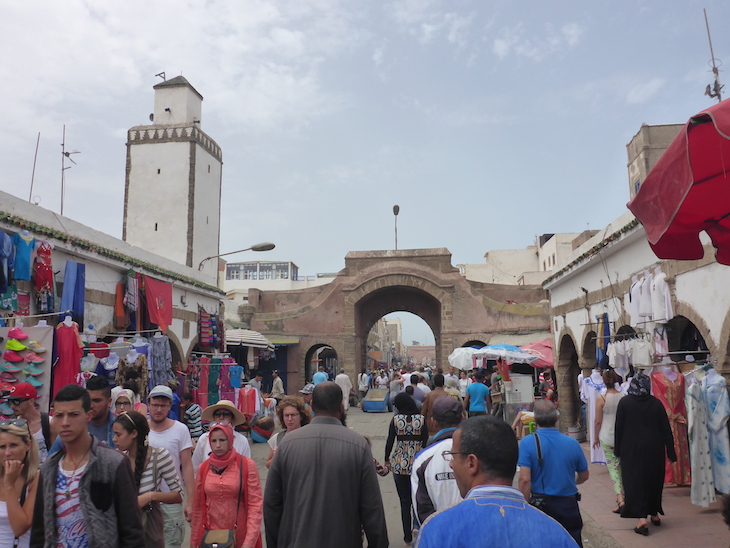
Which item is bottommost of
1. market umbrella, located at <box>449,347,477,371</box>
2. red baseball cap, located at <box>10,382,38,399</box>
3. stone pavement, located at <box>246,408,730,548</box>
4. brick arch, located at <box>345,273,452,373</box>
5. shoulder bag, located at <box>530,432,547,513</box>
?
stone pavement, located at <box>246,408,730,548</box>

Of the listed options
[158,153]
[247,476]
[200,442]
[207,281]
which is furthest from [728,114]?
[158,153]

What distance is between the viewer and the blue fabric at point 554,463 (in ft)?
13.3

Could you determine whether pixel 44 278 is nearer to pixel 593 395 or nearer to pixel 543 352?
pixel 593 395

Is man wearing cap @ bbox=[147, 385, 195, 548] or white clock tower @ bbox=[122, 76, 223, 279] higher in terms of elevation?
white clock tower @ bbox=[122, 76, 223, 279]

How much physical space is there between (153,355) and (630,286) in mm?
8210

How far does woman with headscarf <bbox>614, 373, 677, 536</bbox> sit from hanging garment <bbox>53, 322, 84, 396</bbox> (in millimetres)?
6898

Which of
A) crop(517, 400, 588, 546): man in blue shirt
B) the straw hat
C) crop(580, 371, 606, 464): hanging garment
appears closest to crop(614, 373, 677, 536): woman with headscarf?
crop(517, 400, 588, 546): man in blue shirt

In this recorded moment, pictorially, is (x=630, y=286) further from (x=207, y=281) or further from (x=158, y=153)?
(x=158, y=153)

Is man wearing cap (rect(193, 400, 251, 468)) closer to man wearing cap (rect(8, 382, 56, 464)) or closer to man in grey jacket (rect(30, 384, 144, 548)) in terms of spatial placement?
man wearing cap (rect(8, 382, 56, 464))

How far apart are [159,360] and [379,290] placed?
652 inches

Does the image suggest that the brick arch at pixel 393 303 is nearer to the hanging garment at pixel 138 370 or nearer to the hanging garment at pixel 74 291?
the hanging garment at pixel 138 370

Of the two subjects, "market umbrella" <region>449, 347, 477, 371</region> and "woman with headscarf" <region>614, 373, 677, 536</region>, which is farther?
"market umbrella" <region>449, 347, 477, 371</region>

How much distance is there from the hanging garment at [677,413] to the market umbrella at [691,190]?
3696 millimetres

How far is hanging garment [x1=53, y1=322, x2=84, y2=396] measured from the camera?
25.2 ft
